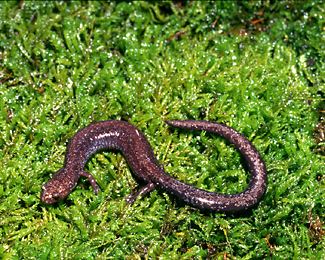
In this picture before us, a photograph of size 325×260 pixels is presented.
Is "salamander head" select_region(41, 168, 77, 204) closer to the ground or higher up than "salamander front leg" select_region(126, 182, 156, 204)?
higher up

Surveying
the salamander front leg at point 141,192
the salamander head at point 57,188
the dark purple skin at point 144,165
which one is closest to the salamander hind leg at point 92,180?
the dark purple skin at point 144,165

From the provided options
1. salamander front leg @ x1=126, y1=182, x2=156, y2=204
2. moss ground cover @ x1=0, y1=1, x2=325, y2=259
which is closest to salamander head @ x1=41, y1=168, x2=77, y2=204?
moss ground cover @ x1=0, y1=1, x2=325, y2=259

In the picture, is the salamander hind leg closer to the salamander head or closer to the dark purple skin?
the dark purple skin

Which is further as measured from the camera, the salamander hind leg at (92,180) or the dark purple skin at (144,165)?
the salamander hind leg at (92,180)

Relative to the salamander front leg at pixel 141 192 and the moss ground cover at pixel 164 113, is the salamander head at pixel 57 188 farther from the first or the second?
the salamander front leg at pixel 141 192

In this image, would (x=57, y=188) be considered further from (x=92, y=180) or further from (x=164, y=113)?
(x=164, y=113)

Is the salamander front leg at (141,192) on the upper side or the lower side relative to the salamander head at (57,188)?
lower

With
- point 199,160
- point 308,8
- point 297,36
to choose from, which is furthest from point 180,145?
point 308,8
